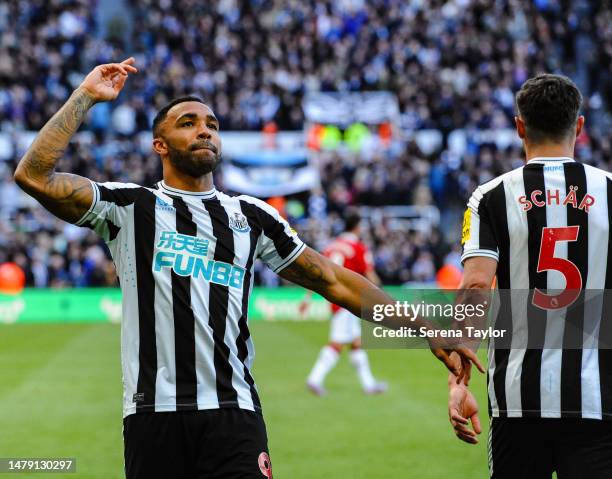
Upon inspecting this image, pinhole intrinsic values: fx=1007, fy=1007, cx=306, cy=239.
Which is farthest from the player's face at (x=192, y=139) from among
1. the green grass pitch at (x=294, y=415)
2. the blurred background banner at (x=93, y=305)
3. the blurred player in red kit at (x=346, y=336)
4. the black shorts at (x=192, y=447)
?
the blurred background banner at (x=93, y=305)

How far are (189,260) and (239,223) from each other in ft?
1.09

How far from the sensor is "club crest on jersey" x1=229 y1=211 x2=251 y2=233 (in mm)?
4652

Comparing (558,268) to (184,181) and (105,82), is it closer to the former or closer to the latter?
(184,181)

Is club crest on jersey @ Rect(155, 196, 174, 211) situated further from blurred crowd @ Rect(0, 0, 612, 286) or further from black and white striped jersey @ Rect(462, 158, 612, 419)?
blurred crowd @ Rect(0, 0, 612, 286)

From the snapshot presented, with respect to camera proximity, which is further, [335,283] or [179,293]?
[335,283]

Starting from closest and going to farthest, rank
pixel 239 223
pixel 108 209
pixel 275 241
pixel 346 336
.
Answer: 1. pixel 108 209
2. pixel 239 223
3. pixel 275 241
4. pixel 346 336

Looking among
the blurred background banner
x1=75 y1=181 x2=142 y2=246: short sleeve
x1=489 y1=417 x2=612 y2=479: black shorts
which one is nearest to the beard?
x1=75 y1=181 x2=142 y2=246: short sleeve

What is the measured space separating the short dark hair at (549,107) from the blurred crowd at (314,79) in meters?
21.6

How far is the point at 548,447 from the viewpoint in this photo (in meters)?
4.12

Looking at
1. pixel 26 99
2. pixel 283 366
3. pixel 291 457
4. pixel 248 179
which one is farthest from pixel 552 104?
pixel 26 99

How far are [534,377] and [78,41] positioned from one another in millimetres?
29111

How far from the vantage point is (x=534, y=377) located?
Answer: 13.7 ft

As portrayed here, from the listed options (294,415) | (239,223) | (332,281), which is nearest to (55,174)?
(239,223)

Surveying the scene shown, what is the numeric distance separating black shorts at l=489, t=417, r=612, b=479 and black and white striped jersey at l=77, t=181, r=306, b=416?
1120 millimetres
